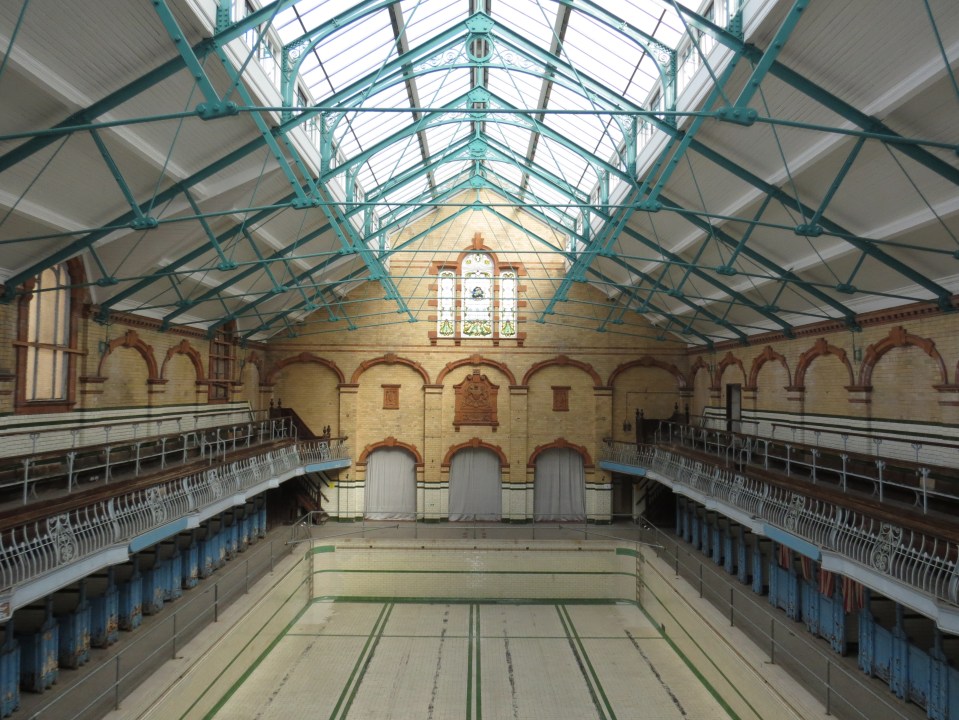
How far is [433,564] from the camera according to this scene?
1964cm

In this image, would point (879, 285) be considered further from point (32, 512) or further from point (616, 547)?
point (32, 512)

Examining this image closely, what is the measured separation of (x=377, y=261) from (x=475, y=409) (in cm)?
761

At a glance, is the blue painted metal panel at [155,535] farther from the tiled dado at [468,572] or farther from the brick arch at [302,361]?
the brick arch at [302,361]

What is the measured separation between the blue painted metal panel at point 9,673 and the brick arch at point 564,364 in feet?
56.0

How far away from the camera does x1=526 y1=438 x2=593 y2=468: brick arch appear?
23406mm

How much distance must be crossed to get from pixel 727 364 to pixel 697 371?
2383mm

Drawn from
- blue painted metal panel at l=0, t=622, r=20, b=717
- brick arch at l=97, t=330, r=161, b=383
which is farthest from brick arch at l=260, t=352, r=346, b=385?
blue painted metal panel at l=0, t=622, r=20, b=717

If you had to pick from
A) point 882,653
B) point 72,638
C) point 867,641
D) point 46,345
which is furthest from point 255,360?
point 882,653

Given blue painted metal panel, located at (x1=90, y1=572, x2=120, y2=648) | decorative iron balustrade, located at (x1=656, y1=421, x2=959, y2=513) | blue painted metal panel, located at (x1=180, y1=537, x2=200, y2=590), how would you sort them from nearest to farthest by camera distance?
decorative iron balustrade, located at (x1=656, y1=421, x2=959, y2=513) < blue painted metal panel, located at (x1=90, y1=572, x2=120, y2=648) < blue painted metal panel, located at (x1=180, y1=537, x2=200, y2=590)

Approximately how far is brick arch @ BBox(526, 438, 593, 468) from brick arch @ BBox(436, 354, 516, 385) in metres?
2.62

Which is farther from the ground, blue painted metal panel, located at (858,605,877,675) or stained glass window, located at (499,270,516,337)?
stained glass window, located at (499,270,516,337)

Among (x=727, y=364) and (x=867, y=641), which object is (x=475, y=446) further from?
(x=867, y=641)

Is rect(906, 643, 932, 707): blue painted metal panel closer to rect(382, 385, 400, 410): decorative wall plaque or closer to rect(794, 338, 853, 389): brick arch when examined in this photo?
rect(794, 338, 853, 389): brick arch

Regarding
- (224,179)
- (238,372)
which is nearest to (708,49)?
(224,179)
